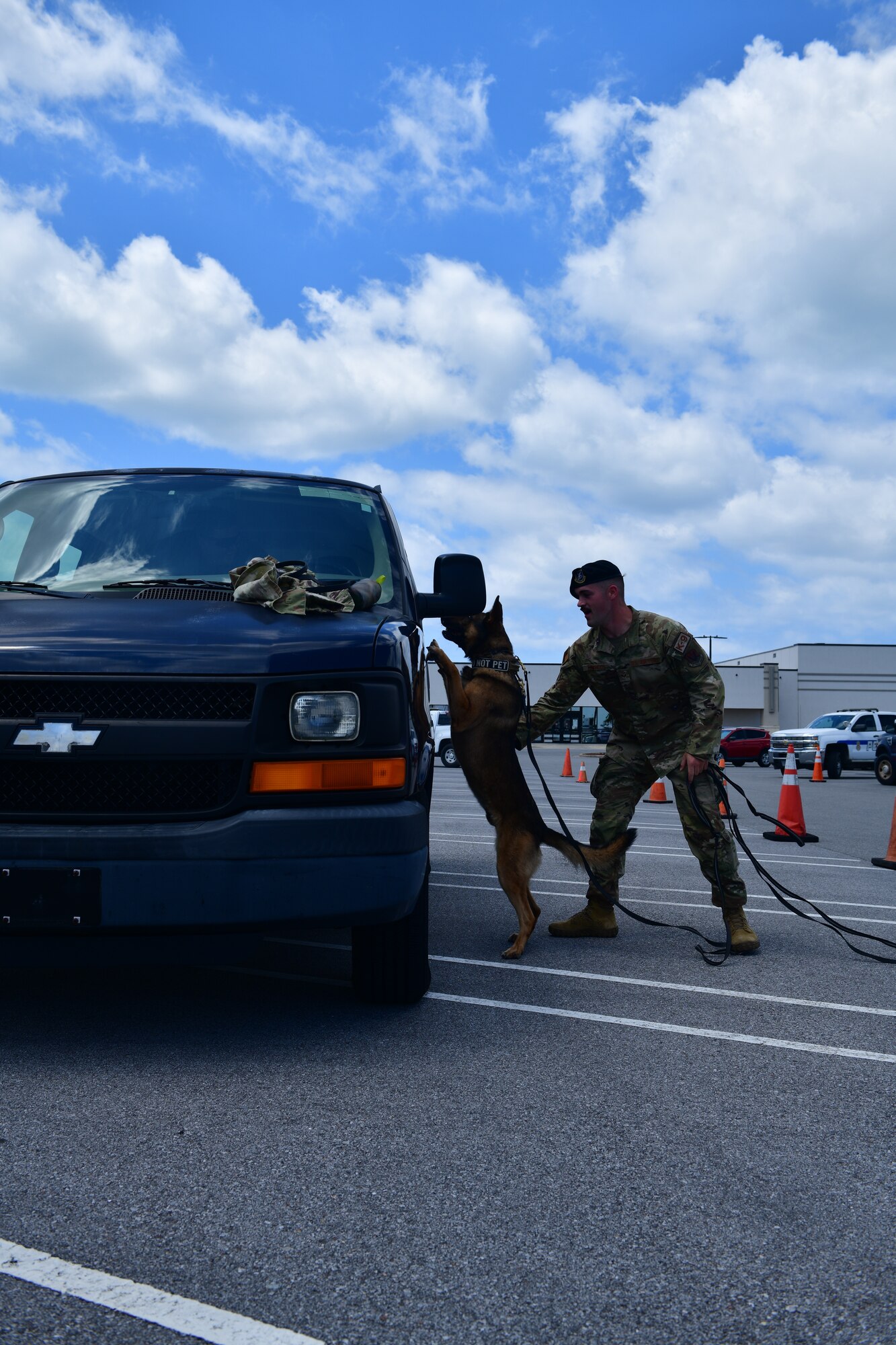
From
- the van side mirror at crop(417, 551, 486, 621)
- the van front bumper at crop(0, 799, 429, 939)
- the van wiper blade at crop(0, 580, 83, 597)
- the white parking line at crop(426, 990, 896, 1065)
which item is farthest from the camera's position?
the van side mirror at crop(417, 551, 486, 621)

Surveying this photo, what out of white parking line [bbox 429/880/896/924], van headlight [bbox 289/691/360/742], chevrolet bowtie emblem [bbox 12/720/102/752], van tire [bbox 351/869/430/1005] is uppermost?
van headlight [bbox 289/691/360/742]

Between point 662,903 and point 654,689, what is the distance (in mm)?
2040

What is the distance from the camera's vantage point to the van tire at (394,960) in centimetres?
387

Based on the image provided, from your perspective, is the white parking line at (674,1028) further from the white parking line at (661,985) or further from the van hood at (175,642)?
the van hood at (175,642)

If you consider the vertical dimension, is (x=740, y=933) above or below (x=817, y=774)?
below

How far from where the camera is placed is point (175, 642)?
3.33 metres

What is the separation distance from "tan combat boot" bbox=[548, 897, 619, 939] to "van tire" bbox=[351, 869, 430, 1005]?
6.30ft

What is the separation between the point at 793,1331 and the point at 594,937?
400 cm

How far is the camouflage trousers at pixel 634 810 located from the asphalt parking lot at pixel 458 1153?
2.34 feet

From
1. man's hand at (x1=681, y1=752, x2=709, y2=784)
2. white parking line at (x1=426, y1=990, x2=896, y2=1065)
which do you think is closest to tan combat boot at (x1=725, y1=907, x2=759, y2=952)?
Result: man's hand at (x1=681, y1=752, x2=709, y2=784)

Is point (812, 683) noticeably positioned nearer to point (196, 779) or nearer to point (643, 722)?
point (643, 722)

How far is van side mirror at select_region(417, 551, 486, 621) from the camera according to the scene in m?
4.74

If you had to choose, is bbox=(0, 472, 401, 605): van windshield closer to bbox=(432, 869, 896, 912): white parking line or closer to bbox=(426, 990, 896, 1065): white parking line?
bbox=(426, 990, 896, 1065): white parking line

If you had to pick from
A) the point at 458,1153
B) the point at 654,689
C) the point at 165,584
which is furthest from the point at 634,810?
the point at 458,1153
